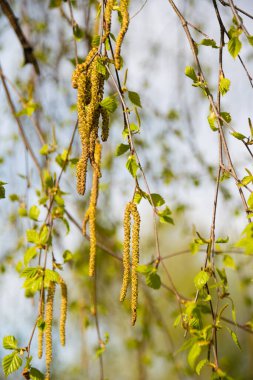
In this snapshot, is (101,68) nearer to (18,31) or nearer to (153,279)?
(153,279)

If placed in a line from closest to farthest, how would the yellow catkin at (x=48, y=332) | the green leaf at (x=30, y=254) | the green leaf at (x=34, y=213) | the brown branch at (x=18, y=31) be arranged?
the yellow catkin at (x=48, y=332) → the green leaf at (x=30, y=254) → the green leaf at (x=34, y=213) → the brown branch at (x=18, y=31)

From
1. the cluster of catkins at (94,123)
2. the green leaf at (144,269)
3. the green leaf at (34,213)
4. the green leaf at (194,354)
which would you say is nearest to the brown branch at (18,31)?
the green leaf at (34,213)

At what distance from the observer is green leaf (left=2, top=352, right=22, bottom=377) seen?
3.38 feet

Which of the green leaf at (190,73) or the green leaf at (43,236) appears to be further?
the green leaf at (43,236)

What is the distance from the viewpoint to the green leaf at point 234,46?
2.98 ft

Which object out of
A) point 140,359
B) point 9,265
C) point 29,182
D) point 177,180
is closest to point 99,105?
point 29,182

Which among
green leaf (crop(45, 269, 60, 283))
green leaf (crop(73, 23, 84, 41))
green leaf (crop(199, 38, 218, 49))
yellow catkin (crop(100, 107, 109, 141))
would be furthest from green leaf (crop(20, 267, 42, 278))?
green leaf (crop(73, 23, 84, 41))

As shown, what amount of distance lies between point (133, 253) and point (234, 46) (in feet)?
1.34

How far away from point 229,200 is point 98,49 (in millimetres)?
2208

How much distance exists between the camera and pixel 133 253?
35.0 inches

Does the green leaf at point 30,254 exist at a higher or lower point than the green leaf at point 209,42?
lower

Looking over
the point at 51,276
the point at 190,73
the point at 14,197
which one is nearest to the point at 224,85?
the point at 190,73

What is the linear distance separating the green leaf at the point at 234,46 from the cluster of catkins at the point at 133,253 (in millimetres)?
325

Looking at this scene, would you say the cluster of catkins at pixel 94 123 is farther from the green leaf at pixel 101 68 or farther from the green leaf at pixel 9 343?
the green leaf at pixel 9 343
